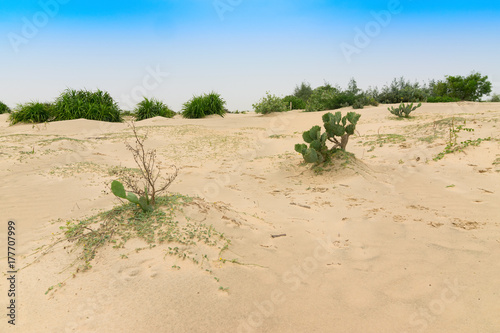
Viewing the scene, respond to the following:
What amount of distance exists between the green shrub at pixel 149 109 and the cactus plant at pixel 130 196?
16643mm

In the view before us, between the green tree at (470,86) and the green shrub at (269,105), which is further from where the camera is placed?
the green tree at (470,86)

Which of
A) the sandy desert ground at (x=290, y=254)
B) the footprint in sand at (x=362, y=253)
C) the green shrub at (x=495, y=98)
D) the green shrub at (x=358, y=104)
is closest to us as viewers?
the sandy desert ground at (x=290, y=254)

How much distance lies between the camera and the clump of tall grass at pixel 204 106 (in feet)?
60.4

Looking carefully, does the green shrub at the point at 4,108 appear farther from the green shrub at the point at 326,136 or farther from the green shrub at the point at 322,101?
the green shrub at the point at 326,136

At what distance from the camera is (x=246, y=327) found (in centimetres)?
→ 210

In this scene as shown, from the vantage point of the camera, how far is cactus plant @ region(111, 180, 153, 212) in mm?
3113

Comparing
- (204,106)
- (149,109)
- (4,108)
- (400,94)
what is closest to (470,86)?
(400,94)

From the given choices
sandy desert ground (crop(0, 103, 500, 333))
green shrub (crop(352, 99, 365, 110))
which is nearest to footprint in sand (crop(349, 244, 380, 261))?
sandy desert ground (crop(0, 103, 500, 333))

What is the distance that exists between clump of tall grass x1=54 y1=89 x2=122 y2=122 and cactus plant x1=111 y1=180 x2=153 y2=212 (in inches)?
567

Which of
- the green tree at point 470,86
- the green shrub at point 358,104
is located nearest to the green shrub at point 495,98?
the green tree at point 470,86

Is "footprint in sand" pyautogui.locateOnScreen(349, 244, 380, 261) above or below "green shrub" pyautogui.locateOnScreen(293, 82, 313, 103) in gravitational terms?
below

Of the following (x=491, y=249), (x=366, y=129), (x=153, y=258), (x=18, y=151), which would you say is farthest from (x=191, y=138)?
(x=491, y=249)

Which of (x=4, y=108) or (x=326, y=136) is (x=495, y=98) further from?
(x=4, y=108)

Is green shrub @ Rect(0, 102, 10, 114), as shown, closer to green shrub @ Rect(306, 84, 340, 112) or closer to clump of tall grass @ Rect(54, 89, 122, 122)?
clump of tall grass @ Rect(54, 89, 122, 122)
